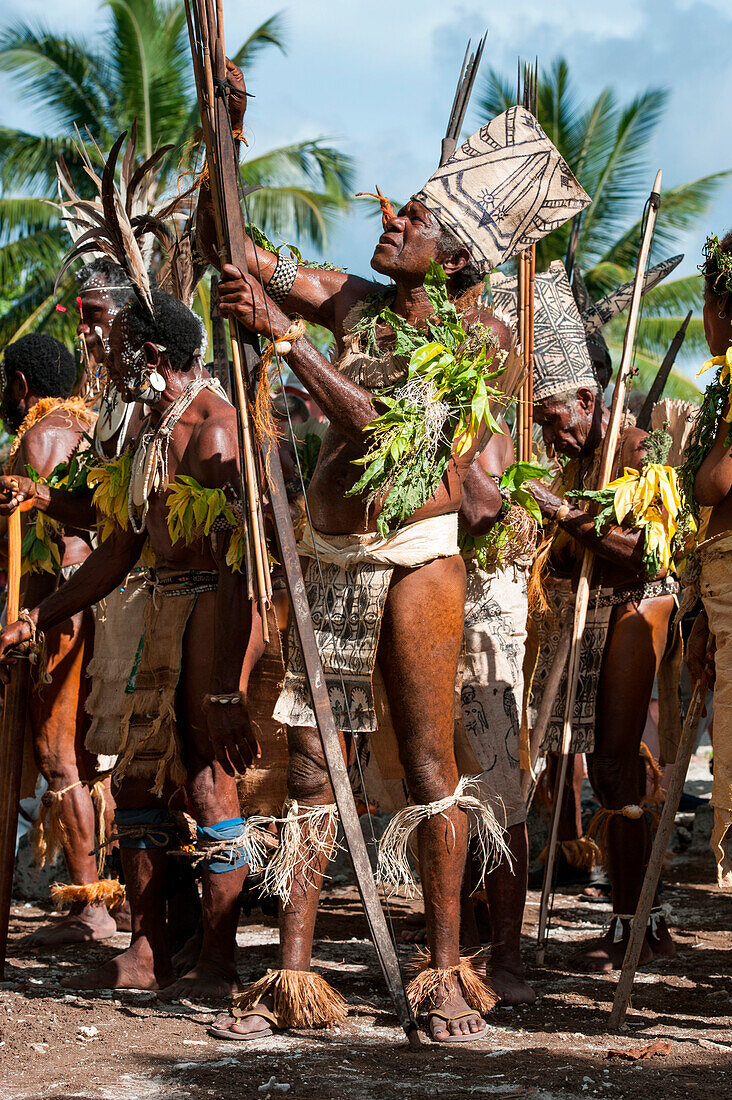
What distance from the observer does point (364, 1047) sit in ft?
11.0

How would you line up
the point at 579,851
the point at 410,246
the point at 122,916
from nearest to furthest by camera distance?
the point at 410,246
the point at 122,916
the point at 579,851

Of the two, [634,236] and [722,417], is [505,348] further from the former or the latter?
[634,236]

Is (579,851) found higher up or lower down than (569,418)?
lower down

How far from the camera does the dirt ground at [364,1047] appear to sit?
2.95 metres

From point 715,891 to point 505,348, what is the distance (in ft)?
11.9

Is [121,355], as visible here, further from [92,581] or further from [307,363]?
[307,363]

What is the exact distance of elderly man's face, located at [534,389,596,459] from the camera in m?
5.02

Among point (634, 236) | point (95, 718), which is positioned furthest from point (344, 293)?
point (634, 236)

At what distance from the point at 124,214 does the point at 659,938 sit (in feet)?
11.2

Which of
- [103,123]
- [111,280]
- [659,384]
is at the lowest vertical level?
[659,384]

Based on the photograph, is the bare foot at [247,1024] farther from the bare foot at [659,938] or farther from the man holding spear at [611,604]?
the bare foot at [659,938]

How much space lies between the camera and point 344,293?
3908mm

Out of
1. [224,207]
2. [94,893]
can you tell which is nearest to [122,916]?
[94,893]

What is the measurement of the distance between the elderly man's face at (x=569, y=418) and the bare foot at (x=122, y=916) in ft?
9.34
